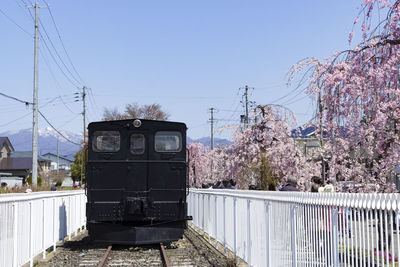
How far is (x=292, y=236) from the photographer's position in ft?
21.6

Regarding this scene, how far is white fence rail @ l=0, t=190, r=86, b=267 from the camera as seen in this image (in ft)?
25.9

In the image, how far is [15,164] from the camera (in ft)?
251

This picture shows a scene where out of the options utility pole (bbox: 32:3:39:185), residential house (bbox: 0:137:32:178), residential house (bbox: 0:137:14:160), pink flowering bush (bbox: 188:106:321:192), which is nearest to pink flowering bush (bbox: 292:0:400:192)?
pink flowering bush (bbox: 188:106:321:192)

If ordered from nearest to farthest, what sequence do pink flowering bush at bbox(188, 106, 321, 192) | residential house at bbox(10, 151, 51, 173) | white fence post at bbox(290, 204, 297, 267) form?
white fence post at bbox(290, 204, 297, 267)
pink flowering bush at bbox(188, 106, 321, 192)
residential house at bbox(10, 151, 51, 173)

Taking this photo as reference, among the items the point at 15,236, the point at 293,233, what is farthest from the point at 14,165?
the point at 293,233

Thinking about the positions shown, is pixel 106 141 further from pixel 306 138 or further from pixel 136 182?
pixel 306 138

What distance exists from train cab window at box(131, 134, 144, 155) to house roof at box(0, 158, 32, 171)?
66.7 m

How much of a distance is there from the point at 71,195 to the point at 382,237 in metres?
12.9

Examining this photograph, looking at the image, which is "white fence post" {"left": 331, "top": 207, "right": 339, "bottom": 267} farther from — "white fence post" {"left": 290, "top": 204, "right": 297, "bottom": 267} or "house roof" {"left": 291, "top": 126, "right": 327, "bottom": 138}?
"house roof" {"left": 291, "top": 126, "right": 327, "bottom": 138}

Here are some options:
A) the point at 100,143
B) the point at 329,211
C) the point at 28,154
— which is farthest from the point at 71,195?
the point at 28,154

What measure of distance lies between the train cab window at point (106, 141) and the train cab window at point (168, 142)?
1.05m

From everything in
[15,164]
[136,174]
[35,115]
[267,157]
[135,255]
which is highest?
[35,115]

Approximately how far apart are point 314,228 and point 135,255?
299 inches

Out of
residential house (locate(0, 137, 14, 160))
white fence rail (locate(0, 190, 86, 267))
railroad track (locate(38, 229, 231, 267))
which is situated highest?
residential house (locate(0, 137, 14, 160))
